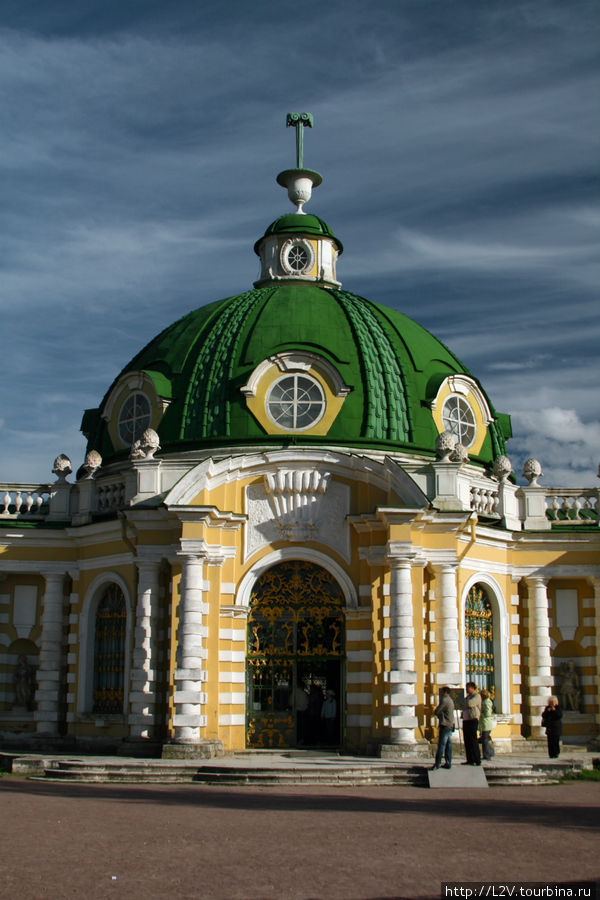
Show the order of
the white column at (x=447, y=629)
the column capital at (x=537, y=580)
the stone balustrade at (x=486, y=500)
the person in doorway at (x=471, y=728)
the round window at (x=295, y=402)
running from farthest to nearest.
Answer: the column capital at (x=537, y=580)
the round window at (x=295, y=402)
the stone balustrade at (x=486, y=500)
the white column at (x=447, y=629)
the person in doorway at (x=471, y=728)

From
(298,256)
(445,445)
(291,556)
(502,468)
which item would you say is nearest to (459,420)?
(502,468)

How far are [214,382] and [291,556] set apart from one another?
524 centimetres

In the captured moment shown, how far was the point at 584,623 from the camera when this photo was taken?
87.1 ft

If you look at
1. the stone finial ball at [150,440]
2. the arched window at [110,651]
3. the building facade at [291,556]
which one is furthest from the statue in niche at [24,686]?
the stone finial ball at [150,440]

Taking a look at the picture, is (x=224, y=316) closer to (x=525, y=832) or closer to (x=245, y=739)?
(x=245, y=739)

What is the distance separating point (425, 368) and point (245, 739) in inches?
408

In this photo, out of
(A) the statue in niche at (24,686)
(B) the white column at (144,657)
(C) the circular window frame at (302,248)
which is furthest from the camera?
(C) the circular window frame at (302,248)

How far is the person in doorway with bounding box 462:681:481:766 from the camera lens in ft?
62.8

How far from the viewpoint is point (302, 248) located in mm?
31344

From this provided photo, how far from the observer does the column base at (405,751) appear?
831 inches

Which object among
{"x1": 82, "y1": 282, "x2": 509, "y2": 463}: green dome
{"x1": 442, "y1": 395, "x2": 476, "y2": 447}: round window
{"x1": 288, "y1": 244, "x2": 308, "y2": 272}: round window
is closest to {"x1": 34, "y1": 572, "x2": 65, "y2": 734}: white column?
{"x1": 82, "y1": 282, "x2": 509, "y2": 463}: green dome

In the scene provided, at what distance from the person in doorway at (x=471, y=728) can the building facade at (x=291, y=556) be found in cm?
214

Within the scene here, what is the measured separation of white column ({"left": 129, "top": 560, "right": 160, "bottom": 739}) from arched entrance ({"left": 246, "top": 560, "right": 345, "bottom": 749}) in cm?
206

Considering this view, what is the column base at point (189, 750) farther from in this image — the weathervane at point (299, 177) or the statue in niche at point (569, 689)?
the weathervane at point (299, 177)
